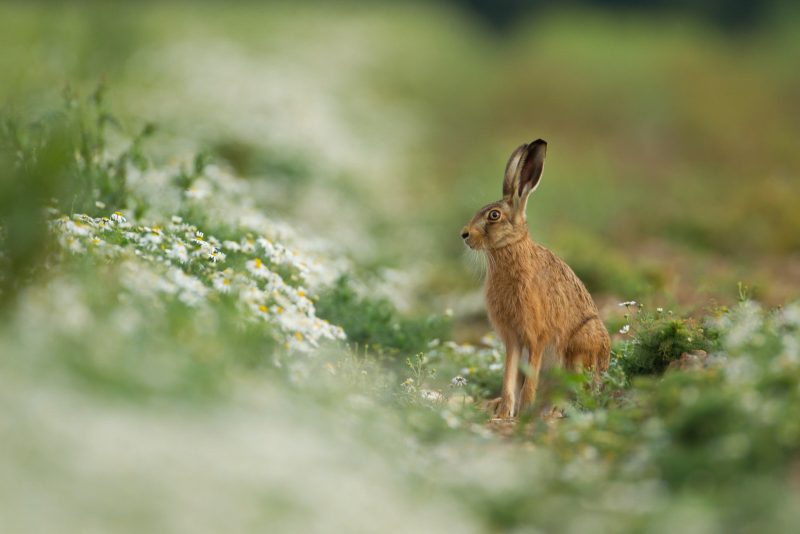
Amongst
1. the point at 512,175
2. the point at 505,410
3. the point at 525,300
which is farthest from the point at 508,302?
the point at 512,175

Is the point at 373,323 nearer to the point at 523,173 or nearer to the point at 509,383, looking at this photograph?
the point at 509,383

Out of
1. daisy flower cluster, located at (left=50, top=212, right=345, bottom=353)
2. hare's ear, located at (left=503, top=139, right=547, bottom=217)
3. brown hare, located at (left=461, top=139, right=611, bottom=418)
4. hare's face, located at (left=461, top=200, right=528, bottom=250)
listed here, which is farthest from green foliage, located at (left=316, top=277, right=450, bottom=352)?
hare's ear, located at (left=503, top=139, right=547, bottom=217)

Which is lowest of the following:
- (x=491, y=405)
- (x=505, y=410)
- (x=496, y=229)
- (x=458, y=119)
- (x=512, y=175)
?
(x=505, y=410)

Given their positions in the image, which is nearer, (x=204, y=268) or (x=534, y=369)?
(x=204, y=268)

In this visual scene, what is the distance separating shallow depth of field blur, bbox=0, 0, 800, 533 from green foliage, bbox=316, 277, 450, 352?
0.07 feet

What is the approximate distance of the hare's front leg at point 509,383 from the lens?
604cm

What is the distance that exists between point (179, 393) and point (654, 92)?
64.4 ft

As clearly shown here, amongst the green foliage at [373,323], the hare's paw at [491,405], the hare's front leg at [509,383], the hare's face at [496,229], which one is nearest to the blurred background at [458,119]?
the hare's face at [496,229]

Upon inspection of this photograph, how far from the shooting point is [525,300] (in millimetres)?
6062

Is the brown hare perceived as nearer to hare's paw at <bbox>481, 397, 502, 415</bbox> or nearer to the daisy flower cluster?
hare's paw at <bbox>481, 397, 502, 415</bbox>

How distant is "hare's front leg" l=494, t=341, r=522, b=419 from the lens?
238 inches

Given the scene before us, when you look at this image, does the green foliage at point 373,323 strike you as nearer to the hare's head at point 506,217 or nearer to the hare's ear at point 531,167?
the hare's head at point 506,217

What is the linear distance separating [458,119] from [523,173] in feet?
57.8

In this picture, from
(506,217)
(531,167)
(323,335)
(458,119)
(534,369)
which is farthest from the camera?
(458,119)
